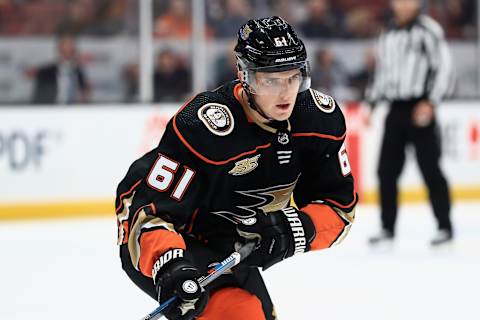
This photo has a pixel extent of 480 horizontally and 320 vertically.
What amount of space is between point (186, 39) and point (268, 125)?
5.18m

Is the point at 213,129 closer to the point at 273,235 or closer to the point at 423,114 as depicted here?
the point at 273,235

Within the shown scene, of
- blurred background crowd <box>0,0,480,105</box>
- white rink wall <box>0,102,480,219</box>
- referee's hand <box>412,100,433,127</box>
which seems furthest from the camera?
blurred background crowd <box>0,0,480,105</box>

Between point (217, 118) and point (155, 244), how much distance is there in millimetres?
333

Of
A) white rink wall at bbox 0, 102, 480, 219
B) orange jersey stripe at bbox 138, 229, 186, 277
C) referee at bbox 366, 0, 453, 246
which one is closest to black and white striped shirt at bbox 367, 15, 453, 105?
referee at bbox 366, 0, 453, 246

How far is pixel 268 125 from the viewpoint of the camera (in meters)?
2.53

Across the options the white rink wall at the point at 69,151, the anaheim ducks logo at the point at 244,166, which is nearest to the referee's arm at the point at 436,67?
the white rink wall at the point at 69,151

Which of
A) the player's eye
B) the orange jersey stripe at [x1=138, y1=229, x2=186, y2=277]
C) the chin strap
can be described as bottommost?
the orange jersey stripe at [x1=138, y1=229, x2=186, y2=277]

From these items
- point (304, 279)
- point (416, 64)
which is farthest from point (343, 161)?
point (416, 64)

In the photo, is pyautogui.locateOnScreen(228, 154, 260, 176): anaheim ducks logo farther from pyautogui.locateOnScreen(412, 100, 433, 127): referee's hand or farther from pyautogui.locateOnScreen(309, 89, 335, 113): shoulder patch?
pyautogui.locateOnScreen(412, 100, 433, 127): referee's hand

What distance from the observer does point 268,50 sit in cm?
240

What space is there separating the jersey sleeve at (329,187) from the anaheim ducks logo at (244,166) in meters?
0.15

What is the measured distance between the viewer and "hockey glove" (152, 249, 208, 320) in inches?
90.1

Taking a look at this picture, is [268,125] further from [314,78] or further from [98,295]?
[314,78]

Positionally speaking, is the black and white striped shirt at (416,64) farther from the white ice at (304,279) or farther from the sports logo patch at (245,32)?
the sports logo patch at (245,32)
